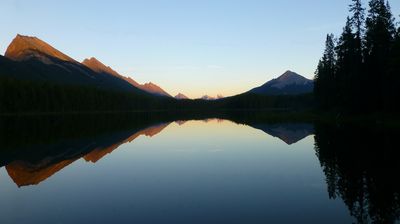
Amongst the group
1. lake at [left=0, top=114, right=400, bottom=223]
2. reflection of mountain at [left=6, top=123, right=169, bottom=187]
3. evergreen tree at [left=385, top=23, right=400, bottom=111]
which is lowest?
lake at [left=0, top=114, right=400, bottom=223]

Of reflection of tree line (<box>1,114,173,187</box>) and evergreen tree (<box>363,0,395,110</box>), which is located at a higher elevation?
evergreen tree (<box>363,0,395,110</box>)

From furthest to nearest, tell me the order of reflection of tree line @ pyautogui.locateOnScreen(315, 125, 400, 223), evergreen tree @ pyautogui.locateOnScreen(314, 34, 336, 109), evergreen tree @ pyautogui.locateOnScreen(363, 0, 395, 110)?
evergreen tree @ pyautogui.locateOnScreen(314, 34, 336, 109), evergreen tree @ pyautogui.locateOnScreen(363, 0, 395, 110), reflection of tree line @ pyautogui.locateOnScreen(315, 125, 400, 223)

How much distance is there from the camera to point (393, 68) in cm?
6712

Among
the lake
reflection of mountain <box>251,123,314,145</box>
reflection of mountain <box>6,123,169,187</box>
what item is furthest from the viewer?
reflection of mountain <box>251,123,314,145</box>

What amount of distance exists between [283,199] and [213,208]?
4.48 metres

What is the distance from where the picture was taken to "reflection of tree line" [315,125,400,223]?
17.8 meters

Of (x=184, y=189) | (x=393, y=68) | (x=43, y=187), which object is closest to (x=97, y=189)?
(x=43, y=187)

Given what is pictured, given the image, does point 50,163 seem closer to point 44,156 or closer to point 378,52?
point 44,156

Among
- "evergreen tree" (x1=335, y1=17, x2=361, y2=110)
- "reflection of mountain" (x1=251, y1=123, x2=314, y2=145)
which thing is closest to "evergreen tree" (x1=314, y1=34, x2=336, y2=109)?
"evergreen tree" (x1=335, y1=17, x2=361, y2=110)

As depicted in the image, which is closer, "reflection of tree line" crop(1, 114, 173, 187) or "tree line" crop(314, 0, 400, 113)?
"reflection of tree line" crop(1, 114, 173, 187)

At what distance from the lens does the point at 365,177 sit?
81.5 ft

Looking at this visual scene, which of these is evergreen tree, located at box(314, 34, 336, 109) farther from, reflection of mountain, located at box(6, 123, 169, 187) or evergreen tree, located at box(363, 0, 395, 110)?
reflection of mountain, located at box(6, 123, 169, 187)

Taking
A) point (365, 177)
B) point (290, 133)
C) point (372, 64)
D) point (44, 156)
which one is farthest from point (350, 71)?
point (44, 156)

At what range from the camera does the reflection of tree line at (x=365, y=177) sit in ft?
58.5
